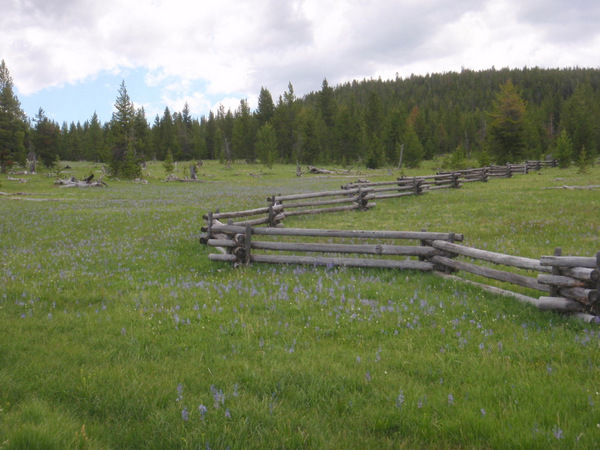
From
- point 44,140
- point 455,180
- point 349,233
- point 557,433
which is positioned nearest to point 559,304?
point 557,433

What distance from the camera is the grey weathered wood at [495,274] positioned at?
647 centimetres

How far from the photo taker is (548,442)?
3123 mm

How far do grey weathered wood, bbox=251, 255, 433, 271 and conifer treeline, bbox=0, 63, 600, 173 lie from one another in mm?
48493

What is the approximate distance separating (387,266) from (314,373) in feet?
16.6

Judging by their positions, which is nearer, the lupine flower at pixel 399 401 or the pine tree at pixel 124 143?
the lupine flower at pixel 399 401

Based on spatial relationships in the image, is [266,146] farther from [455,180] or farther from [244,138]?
[455,180]

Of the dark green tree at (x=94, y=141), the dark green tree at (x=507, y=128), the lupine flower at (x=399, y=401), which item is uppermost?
the dark green tree at (x=94, y=141)

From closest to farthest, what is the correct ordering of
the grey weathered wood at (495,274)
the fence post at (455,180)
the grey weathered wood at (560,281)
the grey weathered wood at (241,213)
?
the grey weathered wood at (560,281) < the grey weathered wood at (495,274) < the grey weathered wood at (241,213) < the fence post at (455,180)

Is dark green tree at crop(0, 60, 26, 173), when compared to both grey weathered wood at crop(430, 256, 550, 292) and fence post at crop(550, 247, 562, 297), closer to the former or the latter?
grey weathered wood at crop(430, 256, 550, 292)

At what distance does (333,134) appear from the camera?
3622 inches

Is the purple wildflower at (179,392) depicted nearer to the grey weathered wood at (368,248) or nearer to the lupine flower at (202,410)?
the lupine flower at (202,410)

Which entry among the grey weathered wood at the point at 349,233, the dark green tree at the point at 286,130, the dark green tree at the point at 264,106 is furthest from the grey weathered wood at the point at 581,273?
the dark green tree at the point at 264,106

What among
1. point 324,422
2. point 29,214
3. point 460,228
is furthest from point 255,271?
point 29,214

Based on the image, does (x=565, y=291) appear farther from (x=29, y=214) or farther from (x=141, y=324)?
(x=29, y=214)
